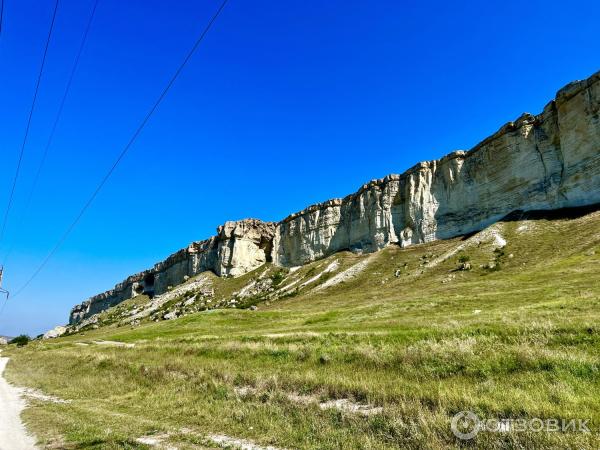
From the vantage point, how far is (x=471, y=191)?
286ft

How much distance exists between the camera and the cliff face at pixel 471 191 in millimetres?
68375

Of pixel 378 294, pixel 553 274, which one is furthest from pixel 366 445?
pixel 378 294

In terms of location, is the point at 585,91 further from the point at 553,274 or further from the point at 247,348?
the point at 247,348

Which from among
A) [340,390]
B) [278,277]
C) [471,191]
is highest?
Answer: [471,191]

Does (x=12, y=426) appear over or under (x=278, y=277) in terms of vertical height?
under

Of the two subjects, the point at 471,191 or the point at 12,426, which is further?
the point at 471,191

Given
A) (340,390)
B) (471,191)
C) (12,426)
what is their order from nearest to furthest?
(340,390), (12,426), (471,191)

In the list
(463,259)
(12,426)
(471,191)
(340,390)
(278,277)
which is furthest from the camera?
(278,277)

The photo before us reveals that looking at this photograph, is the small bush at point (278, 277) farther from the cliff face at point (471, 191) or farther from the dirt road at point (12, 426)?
the dirt road at point (12, 426)

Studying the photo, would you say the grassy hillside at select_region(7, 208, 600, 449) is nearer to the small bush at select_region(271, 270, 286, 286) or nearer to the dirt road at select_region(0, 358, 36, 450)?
the dirt road at select_region(0, 358, 36, 450)

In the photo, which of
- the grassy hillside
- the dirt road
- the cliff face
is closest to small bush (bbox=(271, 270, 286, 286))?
the cliff face

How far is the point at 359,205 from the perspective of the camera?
116000mm

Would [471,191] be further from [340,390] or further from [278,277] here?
[340,390]

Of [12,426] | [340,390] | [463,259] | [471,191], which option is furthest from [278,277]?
[340,390]
